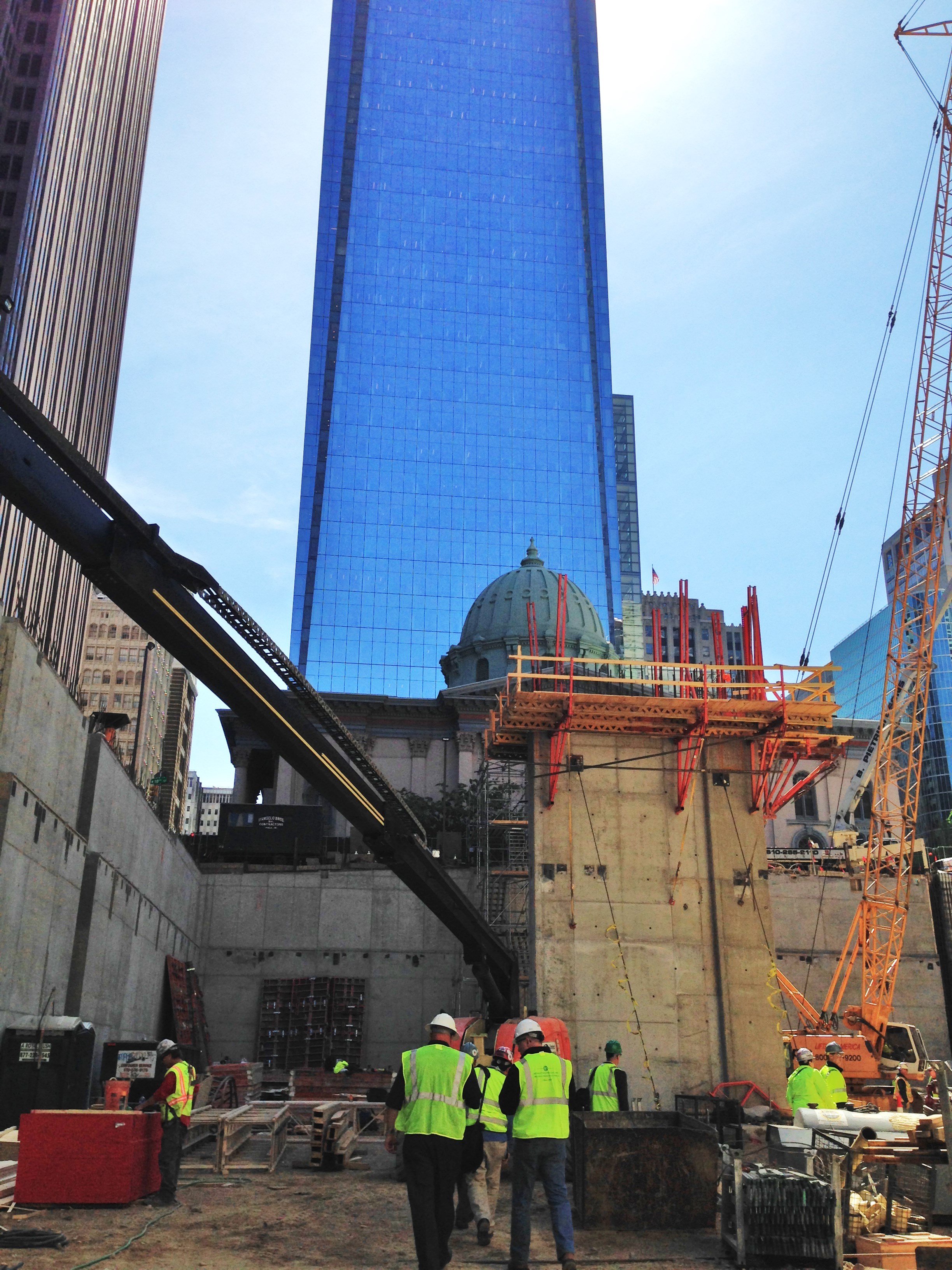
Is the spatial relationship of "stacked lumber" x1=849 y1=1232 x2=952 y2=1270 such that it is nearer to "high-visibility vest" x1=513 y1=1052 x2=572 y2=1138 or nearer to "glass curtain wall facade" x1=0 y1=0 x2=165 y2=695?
"high-visibility vest" x1=513 y1=1052 x2=572 y2=1138

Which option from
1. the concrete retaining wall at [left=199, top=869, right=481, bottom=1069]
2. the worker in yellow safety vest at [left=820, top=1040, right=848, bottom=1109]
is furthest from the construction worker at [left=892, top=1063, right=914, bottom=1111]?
the concrete retaining wall at [left=199, top=869, right=481, bottom=1069]

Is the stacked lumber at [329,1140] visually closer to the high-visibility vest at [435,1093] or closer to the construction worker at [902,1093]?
the high-visibility vest at [435,1093]

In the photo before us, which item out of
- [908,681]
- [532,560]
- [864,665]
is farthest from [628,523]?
[908,681]

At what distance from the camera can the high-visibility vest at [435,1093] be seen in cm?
848

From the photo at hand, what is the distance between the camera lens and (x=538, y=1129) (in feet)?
31.2

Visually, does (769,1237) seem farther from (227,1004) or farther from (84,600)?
(84,600)

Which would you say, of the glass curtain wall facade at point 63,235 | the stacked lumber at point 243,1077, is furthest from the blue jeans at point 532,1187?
the glass curtain wall facade at point 63,235

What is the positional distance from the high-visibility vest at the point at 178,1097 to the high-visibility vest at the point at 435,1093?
438cm

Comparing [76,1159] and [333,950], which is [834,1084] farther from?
[333,950]

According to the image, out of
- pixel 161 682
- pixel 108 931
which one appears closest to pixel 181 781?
pixel 161 682

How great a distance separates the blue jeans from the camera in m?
9.12

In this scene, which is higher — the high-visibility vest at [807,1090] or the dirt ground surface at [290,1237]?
the high-visibility vest at [807,1090]

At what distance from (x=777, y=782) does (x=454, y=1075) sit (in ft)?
64.1

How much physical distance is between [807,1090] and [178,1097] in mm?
7086
